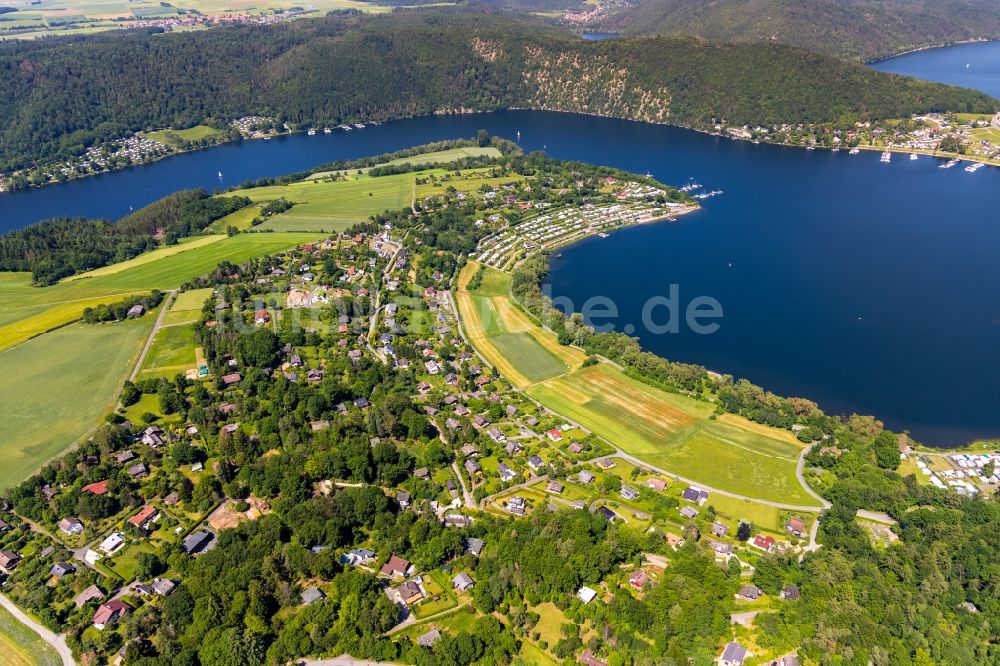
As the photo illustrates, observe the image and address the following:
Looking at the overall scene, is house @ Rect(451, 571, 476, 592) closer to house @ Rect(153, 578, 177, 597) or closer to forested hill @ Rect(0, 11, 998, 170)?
house @ Rect(153, 578, 177, 597)

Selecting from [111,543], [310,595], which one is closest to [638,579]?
[310,595]

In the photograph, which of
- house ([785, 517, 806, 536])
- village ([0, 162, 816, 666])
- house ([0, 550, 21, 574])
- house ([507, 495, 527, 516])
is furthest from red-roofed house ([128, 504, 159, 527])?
house ([785, 517, 806, 536])

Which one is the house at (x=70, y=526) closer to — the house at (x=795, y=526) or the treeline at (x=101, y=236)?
the house at (x=795, y=526)

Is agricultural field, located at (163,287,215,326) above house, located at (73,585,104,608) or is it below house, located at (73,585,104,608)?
above

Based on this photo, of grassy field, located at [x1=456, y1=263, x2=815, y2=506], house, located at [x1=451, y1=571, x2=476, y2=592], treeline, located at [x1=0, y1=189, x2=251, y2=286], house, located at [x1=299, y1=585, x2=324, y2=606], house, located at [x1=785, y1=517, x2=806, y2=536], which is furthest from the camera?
treeline, located at [x1=0, y1=189, x2=251, y2=286]

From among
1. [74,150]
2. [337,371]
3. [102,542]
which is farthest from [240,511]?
[74,150]

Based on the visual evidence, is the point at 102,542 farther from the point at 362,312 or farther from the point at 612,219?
the point at 612,219
